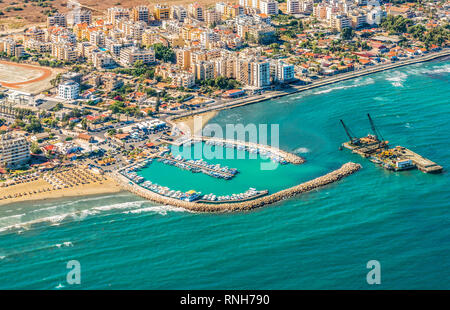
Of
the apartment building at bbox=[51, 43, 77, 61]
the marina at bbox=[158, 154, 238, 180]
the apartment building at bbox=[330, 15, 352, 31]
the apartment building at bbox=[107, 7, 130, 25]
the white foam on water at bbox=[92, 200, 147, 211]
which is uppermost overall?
the apartment building at bbox=[107, 7, 130, 25]

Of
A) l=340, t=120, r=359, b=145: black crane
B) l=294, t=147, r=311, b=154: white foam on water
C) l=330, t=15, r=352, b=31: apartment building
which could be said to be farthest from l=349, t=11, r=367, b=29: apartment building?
l=294, t=147, r=311, b=154: white foam on water

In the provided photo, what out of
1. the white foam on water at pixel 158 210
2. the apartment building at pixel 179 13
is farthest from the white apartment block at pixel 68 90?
the apartment building at pixel 179 13

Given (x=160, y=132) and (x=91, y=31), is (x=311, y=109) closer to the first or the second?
(x=160, y=132)

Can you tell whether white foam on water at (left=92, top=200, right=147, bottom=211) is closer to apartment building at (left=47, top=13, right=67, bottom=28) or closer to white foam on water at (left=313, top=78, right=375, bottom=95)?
white foam on water at (left=313, top=78, right=375, bottom=95)

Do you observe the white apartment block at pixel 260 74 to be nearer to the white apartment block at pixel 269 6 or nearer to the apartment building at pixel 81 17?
the white apartment block at pixel 269 6

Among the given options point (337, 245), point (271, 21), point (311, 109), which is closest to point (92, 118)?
point (311, 109)

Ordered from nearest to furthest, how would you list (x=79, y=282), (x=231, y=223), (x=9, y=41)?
(x=79, y=282) → (x=231, y=223) → (x=9, y=41)
